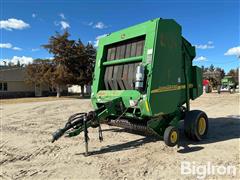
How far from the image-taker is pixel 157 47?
6.08 m

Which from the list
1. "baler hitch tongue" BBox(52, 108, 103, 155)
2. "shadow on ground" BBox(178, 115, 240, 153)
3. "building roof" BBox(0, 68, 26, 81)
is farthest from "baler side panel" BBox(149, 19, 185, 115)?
"building roof" BBox(0, 68, 26, 81)

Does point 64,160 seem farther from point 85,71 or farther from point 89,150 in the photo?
point 85,71

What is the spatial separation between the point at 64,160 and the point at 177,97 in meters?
3.18

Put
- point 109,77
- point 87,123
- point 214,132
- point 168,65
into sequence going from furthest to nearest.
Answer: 1. point 214,132
2. point 109,77
3. point 168,65
4. point 87,123

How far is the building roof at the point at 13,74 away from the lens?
37391mm

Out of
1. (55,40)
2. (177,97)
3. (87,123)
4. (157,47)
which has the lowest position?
(87,123)

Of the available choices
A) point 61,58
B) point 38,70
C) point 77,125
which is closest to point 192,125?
point 77,125

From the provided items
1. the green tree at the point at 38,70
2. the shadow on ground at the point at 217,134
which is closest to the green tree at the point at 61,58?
the green tree at the point at 38,70

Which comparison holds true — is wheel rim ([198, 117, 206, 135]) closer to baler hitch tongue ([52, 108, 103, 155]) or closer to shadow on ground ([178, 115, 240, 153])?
shadow on ground ([178, 115, 240, 153])

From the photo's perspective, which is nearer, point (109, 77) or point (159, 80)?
point (159, 80)

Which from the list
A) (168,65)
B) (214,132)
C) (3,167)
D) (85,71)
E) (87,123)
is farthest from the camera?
(85,71)

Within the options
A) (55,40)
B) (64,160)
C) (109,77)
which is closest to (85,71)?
(55,40)
